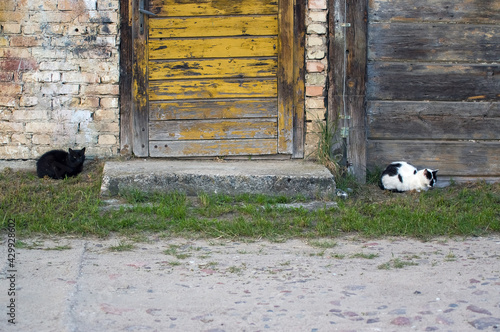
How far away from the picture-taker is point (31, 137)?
6.78 metres

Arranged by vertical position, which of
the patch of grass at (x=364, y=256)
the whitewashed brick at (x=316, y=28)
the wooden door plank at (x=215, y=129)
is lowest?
the patch of grass at (x=364, y=256)

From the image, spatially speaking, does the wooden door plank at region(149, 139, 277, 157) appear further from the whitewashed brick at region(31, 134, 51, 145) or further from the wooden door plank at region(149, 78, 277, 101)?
the whitewashed brick at region(31, 134, 51, 145)

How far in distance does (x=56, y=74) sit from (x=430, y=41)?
170 inches

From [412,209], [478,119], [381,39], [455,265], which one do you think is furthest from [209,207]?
[478,119]

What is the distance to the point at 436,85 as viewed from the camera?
6863 mm

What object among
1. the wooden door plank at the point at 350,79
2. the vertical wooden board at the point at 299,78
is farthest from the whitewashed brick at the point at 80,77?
the wooden door plank at the point at 350,79

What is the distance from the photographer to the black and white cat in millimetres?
6488

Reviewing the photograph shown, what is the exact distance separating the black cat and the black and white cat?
3.42 m

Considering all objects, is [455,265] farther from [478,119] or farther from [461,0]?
[461,0]

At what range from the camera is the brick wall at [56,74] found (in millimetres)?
6648

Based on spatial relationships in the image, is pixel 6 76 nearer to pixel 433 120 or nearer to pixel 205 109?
pixel 205 109

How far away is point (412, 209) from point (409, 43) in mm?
2177

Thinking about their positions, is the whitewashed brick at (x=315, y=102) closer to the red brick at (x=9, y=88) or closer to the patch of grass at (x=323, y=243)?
the patch of grass at (x=323, y=243)

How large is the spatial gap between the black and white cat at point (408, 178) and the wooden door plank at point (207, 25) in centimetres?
215
